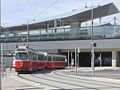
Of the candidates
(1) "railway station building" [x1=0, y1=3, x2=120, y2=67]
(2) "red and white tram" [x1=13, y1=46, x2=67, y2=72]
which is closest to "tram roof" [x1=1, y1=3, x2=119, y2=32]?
(1) "railway station building" [x1=0, y1=3, x2=120, y2=67]

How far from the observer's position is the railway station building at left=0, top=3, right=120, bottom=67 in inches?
3607

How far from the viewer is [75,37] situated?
10025 cm

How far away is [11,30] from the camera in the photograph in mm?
125500

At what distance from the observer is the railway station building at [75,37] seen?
9162 cm

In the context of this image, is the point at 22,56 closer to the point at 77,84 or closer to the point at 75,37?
the point at 77,84

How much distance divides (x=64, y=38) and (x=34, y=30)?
19315 mm

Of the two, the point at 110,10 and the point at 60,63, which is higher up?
the point at 110,10

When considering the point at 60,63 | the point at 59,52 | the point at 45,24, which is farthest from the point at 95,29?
the point at 60,63

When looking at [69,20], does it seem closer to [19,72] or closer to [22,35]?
[22,35]

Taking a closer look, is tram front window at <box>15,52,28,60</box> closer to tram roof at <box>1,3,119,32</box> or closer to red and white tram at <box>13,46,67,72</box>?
red and white tram at <box>13,46,67,72</box>

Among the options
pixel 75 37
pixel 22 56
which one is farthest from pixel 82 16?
pixel 22 56

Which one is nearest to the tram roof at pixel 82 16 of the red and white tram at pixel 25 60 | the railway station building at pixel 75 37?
the railway station building at pixel 75 37

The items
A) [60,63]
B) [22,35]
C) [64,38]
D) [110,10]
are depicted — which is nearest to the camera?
[60,63]

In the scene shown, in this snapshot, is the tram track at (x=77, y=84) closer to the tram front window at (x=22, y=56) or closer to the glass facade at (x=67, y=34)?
the tram front window at (x=22, y=56)
